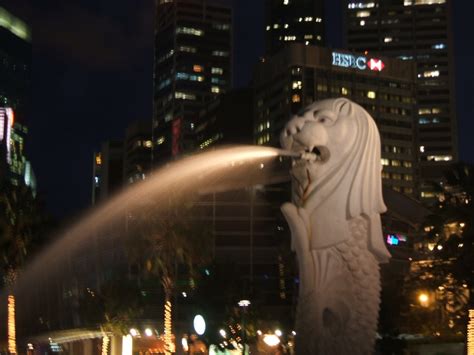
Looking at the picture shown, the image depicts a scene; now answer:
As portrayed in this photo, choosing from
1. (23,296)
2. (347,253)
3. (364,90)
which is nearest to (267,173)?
(23,296)

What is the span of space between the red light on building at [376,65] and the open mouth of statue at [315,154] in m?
164

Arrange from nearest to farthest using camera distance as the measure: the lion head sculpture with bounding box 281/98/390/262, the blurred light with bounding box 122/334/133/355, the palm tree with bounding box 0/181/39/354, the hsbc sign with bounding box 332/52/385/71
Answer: the lion head sculpture with bounding box 281/98/390/262, the palm tree with bounding box 0/181/39/354, the blurred light with bounding box 122/334/133/355, the hsbc sign with bounding box 332/52/385/71

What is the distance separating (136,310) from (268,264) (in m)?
16.3

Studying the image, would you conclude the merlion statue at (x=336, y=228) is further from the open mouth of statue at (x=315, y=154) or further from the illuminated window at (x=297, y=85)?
the illuminated window at (x=297, y=85)

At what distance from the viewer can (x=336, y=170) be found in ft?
72.3

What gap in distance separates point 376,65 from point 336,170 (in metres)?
165

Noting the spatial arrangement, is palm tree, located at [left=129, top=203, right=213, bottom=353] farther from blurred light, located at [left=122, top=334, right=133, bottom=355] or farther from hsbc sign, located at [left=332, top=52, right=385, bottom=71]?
hsbc sign, located at [left=332, top=52, right=385, bottom=71]

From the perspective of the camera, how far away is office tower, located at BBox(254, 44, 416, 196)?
17288 cm

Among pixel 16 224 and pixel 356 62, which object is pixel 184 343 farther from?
pixel 356 62

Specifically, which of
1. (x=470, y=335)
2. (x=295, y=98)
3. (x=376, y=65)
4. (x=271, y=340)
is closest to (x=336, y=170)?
(x=470, y=335)

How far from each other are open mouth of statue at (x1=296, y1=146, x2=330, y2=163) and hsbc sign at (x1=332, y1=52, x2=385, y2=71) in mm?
157173

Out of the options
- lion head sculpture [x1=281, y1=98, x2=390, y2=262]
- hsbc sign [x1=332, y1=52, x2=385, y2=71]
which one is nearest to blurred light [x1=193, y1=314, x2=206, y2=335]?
lion head sculpture [x1=281, y1=98, x2=390, y2=262]

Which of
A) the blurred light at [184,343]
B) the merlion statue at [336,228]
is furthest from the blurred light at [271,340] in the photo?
the merlion statue at [336,228]

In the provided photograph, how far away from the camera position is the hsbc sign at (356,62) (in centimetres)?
17725
